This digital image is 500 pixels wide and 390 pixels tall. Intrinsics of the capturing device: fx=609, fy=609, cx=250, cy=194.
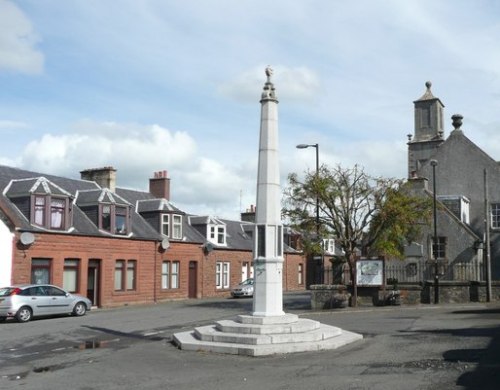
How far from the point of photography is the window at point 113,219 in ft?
116

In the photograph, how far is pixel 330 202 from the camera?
28.8 meters

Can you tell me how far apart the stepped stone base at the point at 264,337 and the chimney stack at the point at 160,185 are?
2787 centimetres

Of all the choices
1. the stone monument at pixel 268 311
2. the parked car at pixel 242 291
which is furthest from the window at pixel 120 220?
the stone monument at pixel 268 311

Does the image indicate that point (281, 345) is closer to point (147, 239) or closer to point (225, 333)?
point (225, 333)

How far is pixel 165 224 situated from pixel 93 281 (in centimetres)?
790

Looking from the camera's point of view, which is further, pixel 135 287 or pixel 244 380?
pixel 135 287

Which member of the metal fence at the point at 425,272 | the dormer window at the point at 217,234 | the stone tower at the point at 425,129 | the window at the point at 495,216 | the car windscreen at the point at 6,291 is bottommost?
the car windscreen at the point at 6,291

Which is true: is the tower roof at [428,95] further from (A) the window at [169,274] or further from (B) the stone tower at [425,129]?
(A) the window at [169,274]

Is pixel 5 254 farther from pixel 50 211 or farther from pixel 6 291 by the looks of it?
pixel 6 291

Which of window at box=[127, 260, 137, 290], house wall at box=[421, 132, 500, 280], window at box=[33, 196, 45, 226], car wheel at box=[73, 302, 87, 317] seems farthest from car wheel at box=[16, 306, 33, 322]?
house wall at box=[421, 132, 500, 280]

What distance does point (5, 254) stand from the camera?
29.0m

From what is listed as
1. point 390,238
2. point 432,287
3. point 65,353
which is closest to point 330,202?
point 390,238

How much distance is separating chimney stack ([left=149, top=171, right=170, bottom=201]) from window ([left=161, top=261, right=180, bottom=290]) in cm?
568

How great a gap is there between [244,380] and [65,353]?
240 inches
